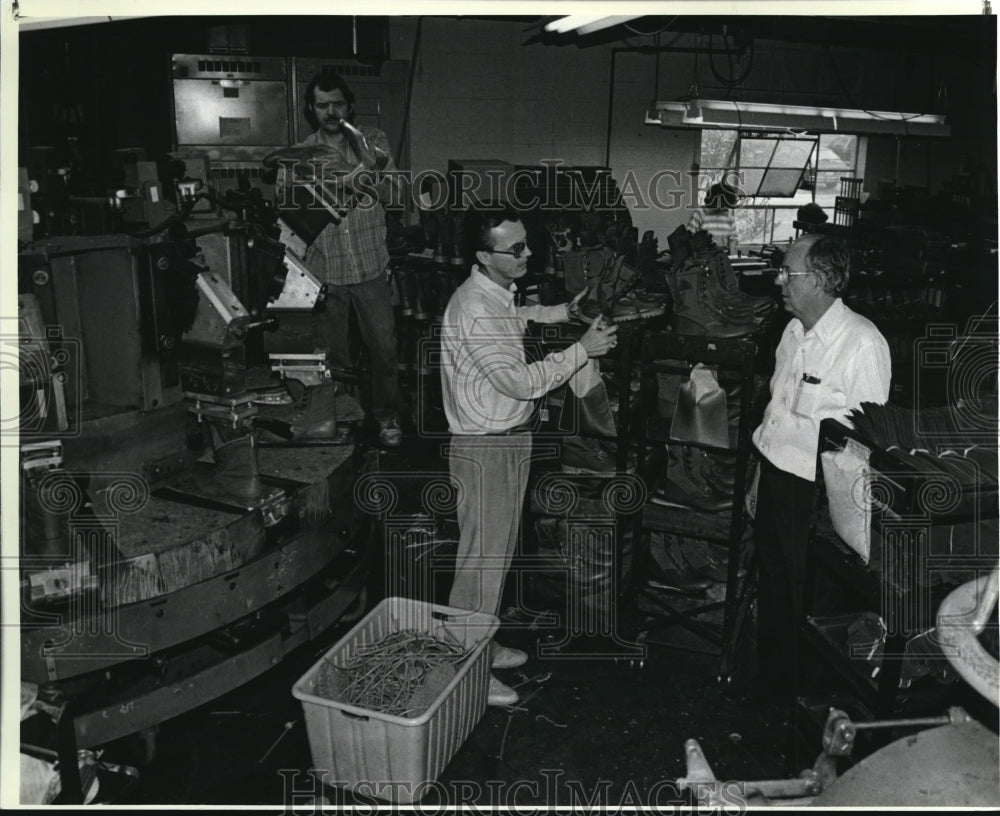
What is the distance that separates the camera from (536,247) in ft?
16.6

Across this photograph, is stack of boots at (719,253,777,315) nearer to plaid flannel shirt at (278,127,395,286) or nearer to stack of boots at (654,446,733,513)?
stack of boots at (654,446,733,513)

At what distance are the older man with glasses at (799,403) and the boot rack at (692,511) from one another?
110mm

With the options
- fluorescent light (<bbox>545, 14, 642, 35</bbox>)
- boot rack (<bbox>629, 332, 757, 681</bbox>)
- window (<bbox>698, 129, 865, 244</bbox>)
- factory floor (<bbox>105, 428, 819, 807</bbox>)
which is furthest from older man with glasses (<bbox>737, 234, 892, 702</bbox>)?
window (<bbox>698, 129, 865, 244</bbox>)

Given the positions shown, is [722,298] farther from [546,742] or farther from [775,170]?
[775,170]

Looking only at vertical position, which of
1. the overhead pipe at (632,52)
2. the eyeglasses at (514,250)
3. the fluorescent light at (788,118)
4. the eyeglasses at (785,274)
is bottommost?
the eyeglasses at (785,274)

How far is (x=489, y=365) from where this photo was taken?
265 cm

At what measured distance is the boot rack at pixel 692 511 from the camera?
9.41 feet

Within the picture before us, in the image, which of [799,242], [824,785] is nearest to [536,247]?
[799,242]

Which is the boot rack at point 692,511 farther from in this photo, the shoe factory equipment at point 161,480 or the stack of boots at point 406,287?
the stack of boots at point 406,287

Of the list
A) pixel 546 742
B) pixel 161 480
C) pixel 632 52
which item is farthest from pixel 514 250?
pixel 632 52

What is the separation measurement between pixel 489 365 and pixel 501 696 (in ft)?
3.43

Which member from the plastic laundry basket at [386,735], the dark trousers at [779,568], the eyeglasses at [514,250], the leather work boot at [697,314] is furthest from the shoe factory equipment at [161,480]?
the leather work boot at [697,314]

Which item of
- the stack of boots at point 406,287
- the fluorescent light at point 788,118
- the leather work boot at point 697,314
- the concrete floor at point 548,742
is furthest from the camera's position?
the fluorescent light at point 788,118

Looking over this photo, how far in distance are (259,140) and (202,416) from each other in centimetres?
357
